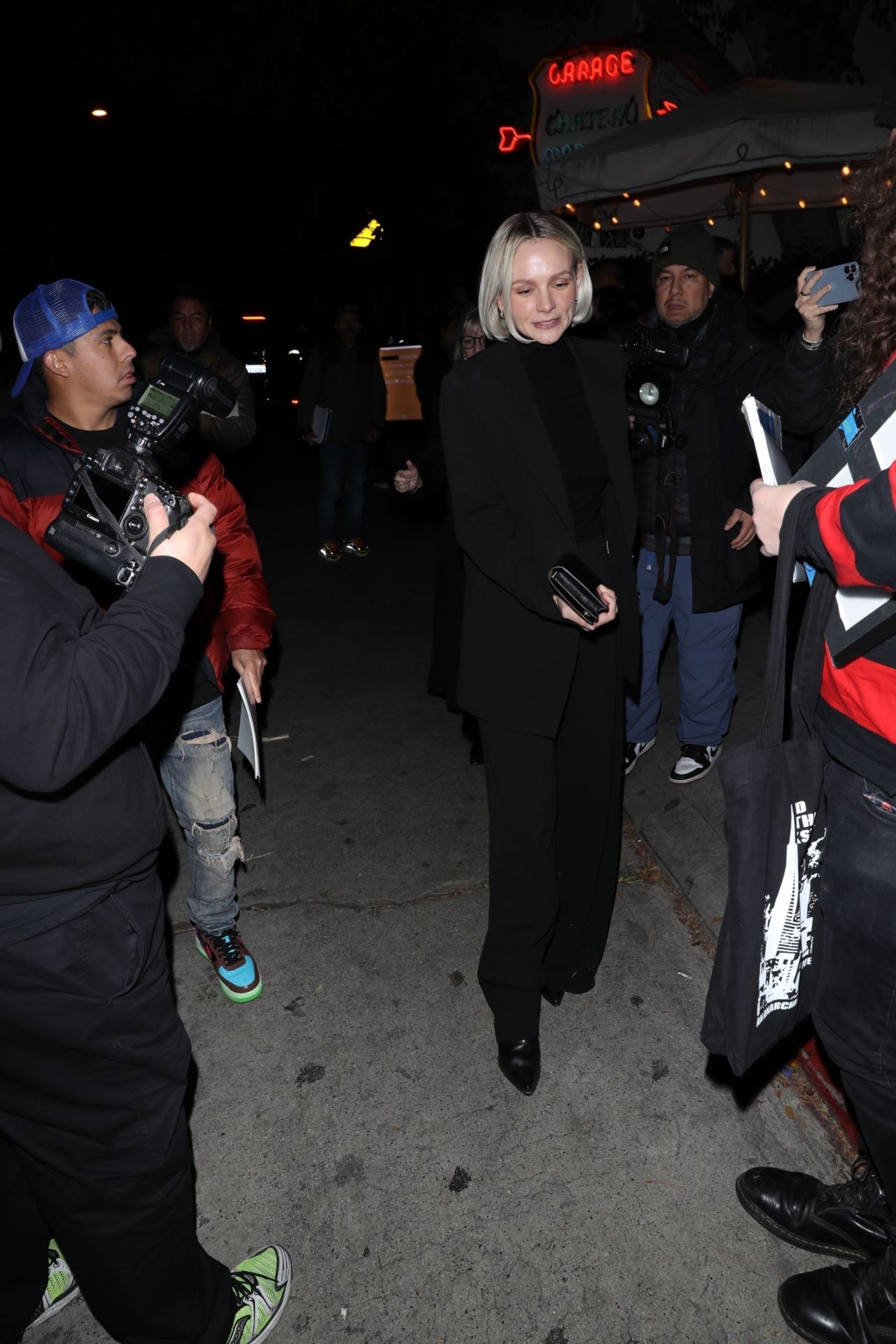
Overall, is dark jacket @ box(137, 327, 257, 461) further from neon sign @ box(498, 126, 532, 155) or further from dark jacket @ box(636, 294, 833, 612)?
neon sign @ box(498, 126, 532, 155)

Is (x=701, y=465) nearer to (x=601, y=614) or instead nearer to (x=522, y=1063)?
(x=601, y=614)

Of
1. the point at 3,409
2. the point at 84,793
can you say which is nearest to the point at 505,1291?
the point at 84,793

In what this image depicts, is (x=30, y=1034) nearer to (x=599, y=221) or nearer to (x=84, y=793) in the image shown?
(x=84, y=793)

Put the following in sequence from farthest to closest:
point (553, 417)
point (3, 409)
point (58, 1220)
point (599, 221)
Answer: point (599, 221) < point (553, 417) < point (3, 409) < point (58, 1220)

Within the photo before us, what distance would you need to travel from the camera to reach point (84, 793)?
158cm

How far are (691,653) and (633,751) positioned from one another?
0.62 meters

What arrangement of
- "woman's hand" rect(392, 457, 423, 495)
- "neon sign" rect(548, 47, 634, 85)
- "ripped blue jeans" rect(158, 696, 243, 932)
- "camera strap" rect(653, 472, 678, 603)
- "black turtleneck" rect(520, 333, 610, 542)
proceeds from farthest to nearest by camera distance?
"neon sign" rect(548, 47, 634, 85) → "woman's hand" rect(392, 457, 423, 495) → "camera strap" rect(653, 472, 678, 603) → "ripped blue jeans" rect(158, 696, 243, 932) → "black turtleneck" rect(520, 333, 610, 542)

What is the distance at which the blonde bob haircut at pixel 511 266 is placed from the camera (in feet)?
8.22

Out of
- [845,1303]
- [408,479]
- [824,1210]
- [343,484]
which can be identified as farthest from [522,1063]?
[343,484]

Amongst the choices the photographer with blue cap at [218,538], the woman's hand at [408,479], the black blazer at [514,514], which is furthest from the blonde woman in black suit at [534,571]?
the woman's hand at [408,479]

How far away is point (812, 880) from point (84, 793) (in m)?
1.29

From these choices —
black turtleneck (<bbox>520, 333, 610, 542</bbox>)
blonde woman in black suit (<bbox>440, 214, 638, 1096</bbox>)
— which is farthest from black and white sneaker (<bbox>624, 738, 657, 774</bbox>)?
black turtleneck (<bbox>520, 333, 610, 542</bbox>)

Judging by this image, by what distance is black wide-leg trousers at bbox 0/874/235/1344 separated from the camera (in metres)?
1.61

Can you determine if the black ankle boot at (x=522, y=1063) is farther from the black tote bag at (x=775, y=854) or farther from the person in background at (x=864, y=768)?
the black tote bag at (x=775, y=854)
